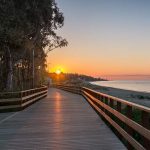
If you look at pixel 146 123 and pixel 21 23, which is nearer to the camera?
pixel 146 123

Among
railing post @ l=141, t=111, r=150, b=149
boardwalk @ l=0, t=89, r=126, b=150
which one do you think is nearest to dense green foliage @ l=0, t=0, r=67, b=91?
boardwalk @ l=0, t=89, r=126, b=150

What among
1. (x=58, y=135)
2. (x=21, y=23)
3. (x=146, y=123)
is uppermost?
(x=21, y=23)

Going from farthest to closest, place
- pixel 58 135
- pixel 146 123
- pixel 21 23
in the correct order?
pixel 21 23, pixel 58 135, pixel 146 123

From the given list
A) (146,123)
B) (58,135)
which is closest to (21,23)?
(58,135)

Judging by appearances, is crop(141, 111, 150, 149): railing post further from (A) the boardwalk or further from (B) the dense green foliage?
(B) the dense green foliage

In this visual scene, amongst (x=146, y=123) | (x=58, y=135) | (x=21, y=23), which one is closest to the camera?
(x=146, y=123)

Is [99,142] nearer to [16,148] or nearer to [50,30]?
[16,148]

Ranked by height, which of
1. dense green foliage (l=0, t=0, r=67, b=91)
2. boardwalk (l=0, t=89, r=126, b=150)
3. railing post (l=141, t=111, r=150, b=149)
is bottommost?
boardwalk (l=0, t=89, r=126, b=150)

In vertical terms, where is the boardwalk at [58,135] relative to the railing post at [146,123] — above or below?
below

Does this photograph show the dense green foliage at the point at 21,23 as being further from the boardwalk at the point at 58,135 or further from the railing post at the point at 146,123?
the railing post at the point at 146,123

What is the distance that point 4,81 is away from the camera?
50.8m

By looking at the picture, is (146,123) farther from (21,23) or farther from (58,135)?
(21,23)

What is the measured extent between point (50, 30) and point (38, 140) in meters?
39.9

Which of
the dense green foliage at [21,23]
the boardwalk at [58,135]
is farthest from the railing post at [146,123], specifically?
the dense green foliage at [21,23]
